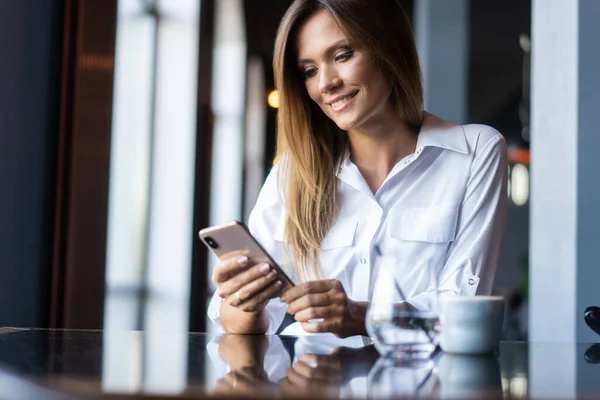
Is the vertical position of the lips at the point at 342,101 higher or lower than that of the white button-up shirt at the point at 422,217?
higher

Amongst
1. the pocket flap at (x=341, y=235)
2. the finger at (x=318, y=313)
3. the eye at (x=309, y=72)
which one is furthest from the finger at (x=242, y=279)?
the eye at (x=309, y=72)

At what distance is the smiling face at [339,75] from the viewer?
1.84 metres

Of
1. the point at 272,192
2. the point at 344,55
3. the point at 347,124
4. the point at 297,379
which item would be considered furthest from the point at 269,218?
the point at 297,379

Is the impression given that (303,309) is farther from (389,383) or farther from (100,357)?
(389,383)

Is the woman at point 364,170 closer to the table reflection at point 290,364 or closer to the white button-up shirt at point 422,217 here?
the white button-up shirt at point 422,217

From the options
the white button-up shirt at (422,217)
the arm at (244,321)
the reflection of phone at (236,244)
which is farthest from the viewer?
the white button-up shirt at (422,217)

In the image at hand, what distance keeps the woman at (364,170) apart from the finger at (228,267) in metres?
0.21

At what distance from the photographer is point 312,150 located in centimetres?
196

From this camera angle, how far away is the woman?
177cm

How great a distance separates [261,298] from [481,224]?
604 millimetres

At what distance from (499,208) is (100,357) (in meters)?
1.11

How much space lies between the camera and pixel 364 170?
197cm

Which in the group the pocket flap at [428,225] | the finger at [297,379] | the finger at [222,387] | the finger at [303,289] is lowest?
the finger at [297,379]

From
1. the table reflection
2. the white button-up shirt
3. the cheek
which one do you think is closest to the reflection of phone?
the table reflection
